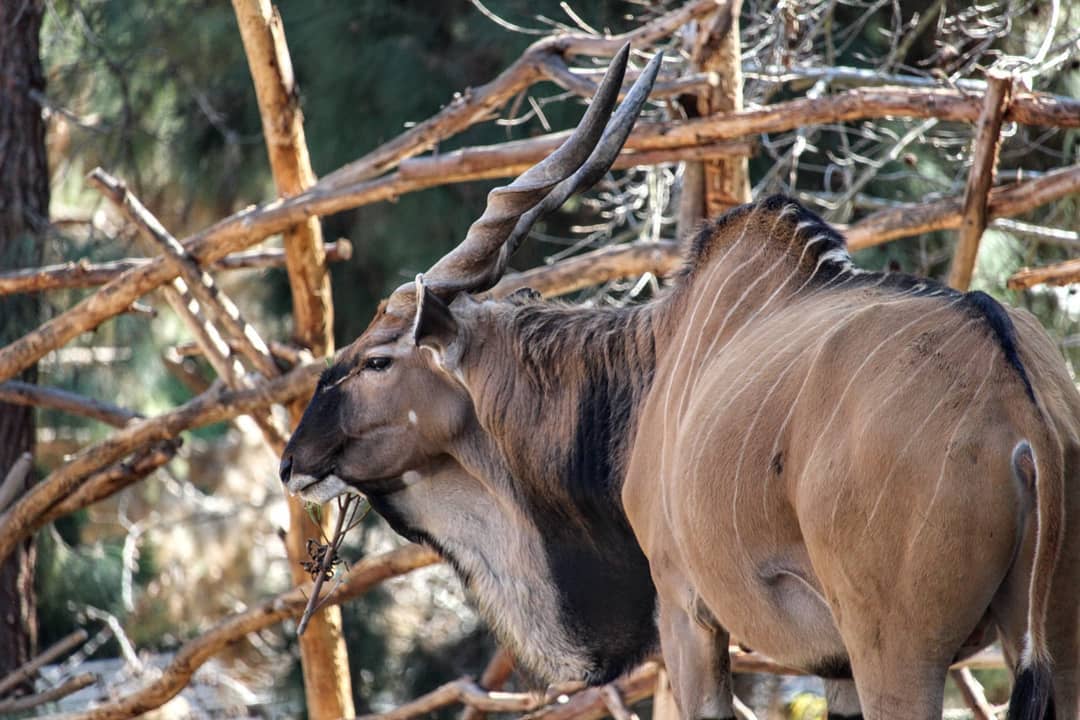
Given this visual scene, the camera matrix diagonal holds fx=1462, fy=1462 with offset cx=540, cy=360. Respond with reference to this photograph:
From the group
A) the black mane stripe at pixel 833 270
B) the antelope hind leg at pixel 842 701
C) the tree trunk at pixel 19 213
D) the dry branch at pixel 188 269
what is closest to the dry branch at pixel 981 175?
the black mane stripe at pixel 833 270

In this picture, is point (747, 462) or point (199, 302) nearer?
point (747, 462)

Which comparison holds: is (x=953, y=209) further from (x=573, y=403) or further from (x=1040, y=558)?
(x=1040, y=558)

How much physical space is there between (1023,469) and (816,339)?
0.50 m

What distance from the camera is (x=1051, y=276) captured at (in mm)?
3965

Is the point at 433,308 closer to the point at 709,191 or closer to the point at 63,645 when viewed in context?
the point at 709,191

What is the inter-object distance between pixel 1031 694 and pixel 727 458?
0.64 metres

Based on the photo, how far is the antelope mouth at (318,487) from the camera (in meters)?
3.47

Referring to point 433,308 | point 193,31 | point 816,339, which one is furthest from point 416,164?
point 193,31

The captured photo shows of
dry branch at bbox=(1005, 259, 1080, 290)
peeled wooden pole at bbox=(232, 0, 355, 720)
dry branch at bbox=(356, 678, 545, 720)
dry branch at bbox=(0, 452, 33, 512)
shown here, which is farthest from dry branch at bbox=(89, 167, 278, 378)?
dry branch at bbox=(1005, 259, 1080, 290)

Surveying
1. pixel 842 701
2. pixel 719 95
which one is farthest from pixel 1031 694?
pixel 719 95

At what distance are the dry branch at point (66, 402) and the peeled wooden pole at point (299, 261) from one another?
0.80 meters

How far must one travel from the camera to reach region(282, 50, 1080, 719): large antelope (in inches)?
83.0

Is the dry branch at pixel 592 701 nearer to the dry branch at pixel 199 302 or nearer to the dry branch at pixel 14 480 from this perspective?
the dry branch at pixel 199 302

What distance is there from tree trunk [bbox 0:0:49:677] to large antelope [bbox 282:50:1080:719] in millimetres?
3134
